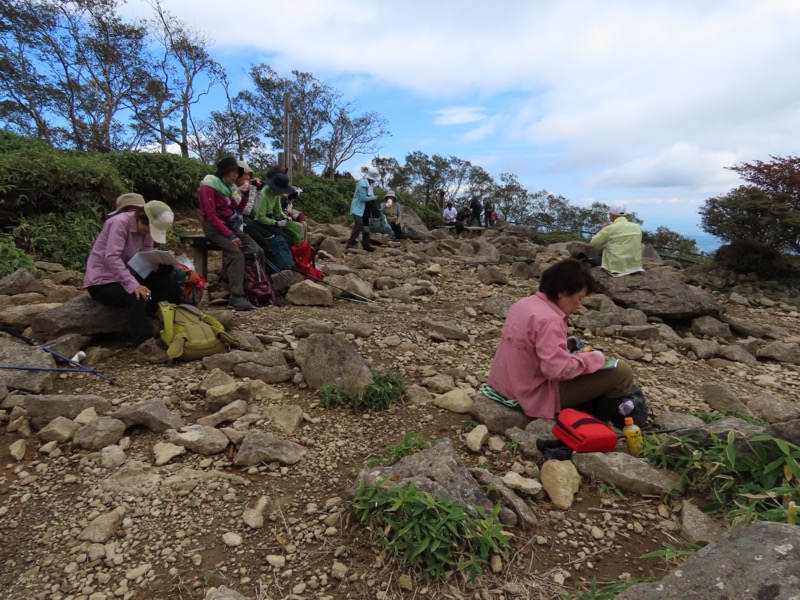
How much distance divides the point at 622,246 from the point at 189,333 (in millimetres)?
6612

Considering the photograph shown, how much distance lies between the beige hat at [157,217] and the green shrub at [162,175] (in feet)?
15.3

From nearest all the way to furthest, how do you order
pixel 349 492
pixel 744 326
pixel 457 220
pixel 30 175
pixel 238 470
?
pixel 349 492, pixel 238 470, pixel 30 175, pixel 744 326, pixel 457 220

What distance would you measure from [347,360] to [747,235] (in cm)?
1002

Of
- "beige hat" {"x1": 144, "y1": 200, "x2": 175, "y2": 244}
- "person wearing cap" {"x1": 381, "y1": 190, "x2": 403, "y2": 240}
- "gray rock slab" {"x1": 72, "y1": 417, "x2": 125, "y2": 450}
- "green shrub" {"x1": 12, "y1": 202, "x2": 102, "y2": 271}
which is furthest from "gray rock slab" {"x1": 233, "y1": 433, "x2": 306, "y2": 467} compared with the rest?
"person wearing cap" {"x1": 381, "y1": 190, "x2": 403, "y2": 240}

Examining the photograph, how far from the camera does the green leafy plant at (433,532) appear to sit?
2008 mm

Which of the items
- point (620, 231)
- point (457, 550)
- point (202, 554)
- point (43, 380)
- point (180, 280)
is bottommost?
point (202, 554)

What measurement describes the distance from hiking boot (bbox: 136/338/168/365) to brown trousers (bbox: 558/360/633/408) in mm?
3119

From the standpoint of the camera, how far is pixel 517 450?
3004 mm

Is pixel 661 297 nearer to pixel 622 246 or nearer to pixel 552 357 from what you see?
pixel 622 246

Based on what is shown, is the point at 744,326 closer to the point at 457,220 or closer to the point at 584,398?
the point at 584,398

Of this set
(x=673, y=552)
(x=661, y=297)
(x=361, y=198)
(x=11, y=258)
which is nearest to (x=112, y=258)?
(x=11, y=258)

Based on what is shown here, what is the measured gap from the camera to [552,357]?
303 centimetres

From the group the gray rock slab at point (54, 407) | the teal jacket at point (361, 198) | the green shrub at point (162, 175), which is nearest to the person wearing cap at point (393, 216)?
the teal jacket at point (361, 198)

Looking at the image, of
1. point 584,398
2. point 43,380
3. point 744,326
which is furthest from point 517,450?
point 744,326
